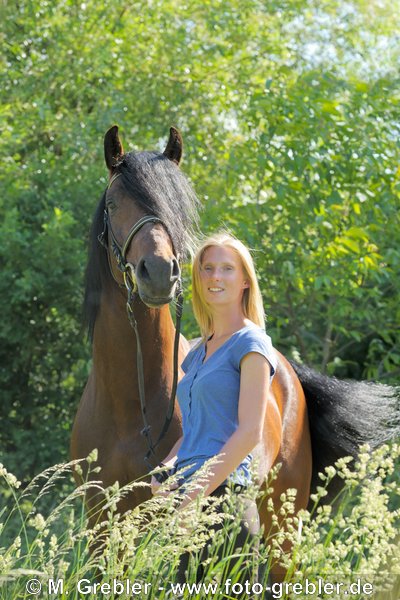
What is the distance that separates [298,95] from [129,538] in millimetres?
4494

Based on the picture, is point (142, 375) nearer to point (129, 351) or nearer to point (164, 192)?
point (129, 351)

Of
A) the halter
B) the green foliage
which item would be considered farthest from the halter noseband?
the green foliage

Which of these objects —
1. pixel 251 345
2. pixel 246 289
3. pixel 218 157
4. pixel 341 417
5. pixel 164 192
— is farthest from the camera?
pixel 218 157

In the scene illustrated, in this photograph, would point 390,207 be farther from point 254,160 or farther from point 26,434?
point 26,434

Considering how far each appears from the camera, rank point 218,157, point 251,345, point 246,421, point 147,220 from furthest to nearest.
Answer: point 218,157 → point 147,220 → point 251,345 → point 246,421

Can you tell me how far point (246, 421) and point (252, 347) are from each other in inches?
9.6

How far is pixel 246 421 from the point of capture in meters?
2.84

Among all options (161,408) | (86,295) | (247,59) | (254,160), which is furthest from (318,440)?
(247,59)

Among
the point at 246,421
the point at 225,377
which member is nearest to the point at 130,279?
the point at 225,377

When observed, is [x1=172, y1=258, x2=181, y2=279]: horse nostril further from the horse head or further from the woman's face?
the woman's face

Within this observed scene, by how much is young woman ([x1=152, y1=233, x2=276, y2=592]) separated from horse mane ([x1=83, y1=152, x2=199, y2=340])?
501mm

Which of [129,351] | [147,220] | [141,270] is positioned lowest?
[129,351]

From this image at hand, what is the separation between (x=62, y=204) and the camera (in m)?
7.68

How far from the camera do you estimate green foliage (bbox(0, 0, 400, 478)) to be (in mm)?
6391
